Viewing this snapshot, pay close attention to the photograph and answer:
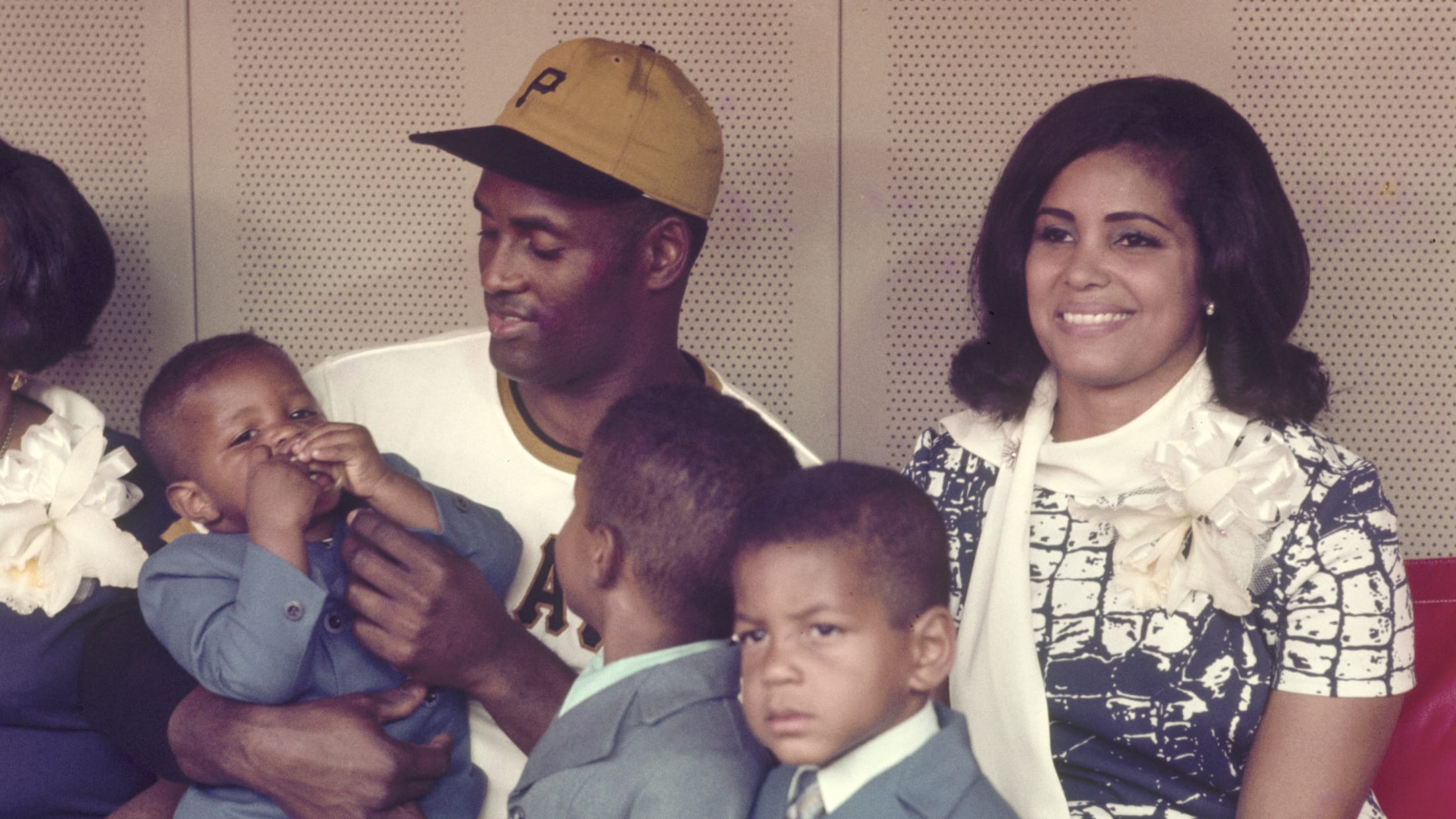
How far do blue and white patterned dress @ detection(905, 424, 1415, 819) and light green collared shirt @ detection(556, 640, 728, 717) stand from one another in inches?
27.8

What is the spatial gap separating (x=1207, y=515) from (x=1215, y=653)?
0.21 m

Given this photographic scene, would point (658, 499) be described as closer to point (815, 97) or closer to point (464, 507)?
point (464, 507)

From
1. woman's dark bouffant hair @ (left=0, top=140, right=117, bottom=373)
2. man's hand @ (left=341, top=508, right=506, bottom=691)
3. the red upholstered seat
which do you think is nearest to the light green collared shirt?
man's hand @ (left=341, top=508, right=506, bottom=691)

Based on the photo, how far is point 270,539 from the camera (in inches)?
77.3

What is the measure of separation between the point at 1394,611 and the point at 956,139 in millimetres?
1536

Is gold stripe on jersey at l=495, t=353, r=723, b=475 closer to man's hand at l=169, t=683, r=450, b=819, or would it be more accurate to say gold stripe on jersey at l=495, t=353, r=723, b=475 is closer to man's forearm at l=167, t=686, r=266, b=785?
man's hand at l=169, t=683, r=450, b=819

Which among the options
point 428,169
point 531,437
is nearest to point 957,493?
point 531,437

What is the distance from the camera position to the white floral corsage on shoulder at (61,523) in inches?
88.2

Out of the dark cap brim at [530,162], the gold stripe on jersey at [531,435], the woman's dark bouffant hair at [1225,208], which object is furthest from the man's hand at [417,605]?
the woman's dark bouffant hair at [1225,208]

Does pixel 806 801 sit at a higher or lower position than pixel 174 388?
lower

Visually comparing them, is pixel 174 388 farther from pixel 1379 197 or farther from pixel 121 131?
pixel 1379 197

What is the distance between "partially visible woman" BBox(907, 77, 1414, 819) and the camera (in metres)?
1.92

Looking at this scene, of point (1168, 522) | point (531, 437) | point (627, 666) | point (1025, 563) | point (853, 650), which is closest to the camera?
point (853, 650)

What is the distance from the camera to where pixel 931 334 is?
309cm
